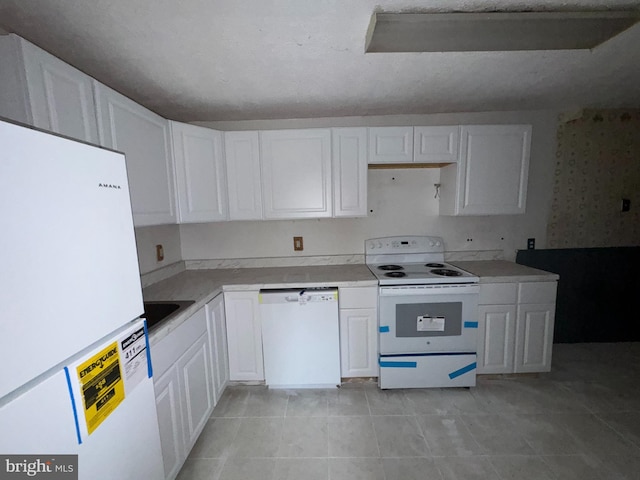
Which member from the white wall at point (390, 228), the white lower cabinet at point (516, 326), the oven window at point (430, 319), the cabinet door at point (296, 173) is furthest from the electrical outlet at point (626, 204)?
the cabinet door at point (296, 173)

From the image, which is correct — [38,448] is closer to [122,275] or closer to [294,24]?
[122,275]

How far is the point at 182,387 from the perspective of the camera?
1440 mm

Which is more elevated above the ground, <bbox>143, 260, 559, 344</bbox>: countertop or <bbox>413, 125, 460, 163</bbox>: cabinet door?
<bbox>413, 125, 460, 163</bbox>: cabinet door

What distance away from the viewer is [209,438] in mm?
1679

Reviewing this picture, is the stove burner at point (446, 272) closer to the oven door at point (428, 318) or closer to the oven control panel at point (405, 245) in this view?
the oven door at point (428, 318)

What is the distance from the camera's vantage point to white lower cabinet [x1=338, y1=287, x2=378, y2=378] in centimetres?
206

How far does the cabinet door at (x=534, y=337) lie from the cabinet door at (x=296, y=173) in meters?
1.83

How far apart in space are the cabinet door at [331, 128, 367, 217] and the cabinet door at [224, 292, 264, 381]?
1064 mm

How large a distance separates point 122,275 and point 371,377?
6.55ft

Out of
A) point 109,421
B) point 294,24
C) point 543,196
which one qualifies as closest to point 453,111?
point 543,196

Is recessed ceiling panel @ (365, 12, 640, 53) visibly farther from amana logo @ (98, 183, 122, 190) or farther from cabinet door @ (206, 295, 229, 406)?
cabinet door @ (206, 295, 229, 406)

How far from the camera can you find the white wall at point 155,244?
6.57 ft

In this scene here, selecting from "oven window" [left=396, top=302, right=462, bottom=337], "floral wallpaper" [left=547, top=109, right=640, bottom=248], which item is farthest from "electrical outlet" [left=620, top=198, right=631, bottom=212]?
"oven window" [left=396, top=302, right=462, bottom=337]

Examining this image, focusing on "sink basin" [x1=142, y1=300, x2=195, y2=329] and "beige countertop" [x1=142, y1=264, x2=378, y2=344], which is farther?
"beige countertop" [x1=142, y1=264, x2=378, y2=344]
